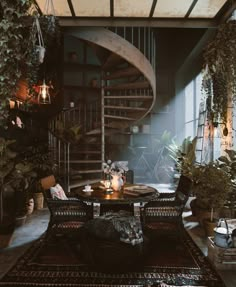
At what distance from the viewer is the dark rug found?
2508 mm

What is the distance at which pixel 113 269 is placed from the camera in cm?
263

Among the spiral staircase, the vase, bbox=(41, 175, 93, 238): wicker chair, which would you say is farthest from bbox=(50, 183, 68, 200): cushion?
the spiral staircase

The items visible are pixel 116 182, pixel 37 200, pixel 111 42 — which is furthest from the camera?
pixel 37 200

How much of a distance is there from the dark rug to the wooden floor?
104 millimetres

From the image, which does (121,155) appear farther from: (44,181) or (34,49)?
(34,49)

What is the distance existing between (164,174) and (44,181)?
4.82 m

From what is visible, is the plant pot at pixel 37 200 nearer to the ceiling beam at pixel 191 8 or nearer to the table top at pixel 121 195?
the table top at pixel 121 195

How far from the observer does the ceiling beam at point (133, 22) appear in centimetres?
436

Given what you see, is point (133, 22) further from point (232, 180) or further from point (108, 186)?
point (232, 180)

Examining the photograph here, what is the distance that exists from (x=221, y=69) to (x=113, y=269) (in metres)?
2.88

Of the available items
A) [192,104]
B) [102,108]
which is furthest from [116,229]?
[192,104]

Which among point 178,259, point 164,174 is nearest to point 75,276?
point 178,259

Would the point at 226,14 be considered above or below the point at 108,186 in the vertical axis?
above

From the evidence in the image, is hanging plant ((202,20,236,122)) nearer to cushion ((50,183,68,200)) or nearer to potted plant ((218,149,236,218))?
potted plant ((218,149,236,218))
